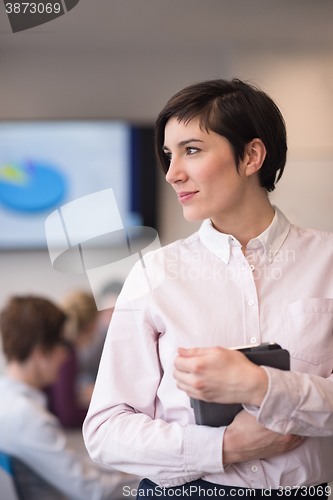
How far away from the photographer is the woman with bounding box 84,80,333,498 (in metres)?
0.51

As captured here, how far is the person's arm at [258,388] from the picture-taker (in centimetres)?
44

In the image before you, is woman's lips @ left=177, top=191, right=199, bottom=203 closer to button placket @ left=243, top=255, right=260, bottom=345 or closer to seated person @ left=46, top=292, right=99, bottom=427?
button placket @ left=243, top=255, right=260, bottom=345

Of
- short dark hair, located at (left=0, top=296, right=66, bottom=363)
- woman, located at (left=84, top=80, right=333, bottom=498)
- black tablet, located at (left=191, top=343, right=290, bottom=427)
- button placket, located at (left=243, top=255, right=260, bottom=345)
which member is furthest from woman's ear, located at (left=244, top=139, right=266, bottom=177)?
short dark hair, located at (left=0, top=296, right=66, bottom=363)

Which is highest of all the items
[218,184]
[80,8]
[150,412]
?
[80,8]

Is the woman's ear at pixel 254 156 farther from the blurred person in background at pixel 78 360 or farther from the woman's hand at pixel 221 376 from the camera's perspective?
the blurred person in background at pixel 78 360

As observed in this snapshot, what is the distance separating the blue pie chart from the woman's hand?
0.57 meters

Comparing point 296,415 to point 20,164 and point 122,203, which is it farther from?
point 20,164

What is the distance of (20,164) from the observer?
93cm

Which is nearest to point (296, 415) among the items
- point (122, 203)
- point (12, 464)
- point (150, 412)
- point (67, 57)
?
point (150, 412)

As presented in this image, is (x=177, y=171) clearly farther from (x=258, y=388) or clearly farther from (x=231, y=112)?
(x=258, y=388)

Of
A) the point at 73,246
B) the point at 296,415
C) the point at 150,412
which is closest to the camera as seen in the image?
the point at 296,415

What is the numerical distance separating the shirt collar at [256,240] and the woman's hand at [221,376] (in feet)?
0.59

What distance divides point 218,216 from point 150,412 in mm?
277

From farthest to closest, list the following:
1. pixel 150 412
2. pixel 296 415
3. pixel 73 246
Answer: pixel 73 246
pixel 150 412
pixel 296 415
